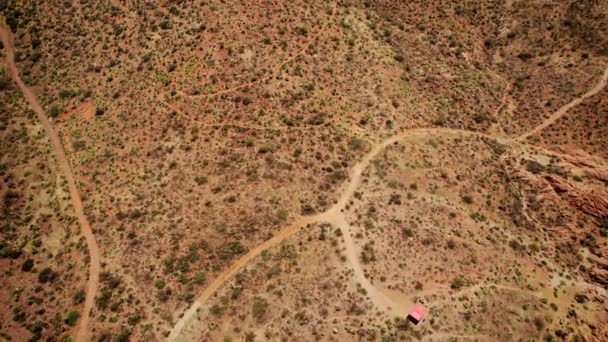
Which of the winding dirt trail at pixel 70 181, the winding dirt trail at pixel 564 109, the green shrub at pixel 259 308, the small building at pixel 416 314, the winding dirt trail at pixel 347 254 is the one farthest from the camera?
the winding dirt trail at pixel 564 109

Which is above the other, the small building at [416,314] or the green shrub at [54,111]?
the green shrub at [54,111]

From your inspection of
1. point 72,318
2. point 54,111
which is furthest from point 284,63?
point 72,318

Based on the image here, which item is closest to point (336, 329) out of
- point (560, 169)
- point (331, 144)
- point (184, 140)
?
point (331, 144)

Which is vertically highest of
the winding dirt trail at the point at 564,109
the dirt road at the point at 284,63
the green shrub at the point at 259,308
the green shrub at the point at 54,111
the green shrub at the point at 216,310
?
the dirt road at the point at 284,63

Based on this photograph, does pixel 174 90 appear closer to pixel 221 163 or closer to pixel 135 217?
pixel 221 163

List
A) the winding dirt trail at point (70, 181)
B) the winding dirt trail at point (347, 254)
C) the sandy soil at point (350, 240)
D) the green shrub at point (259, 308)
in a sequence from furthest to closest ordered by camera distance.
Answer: the winding dirt trail at point (70, 181)
the sandy soil at point (350, 240)
the winding dirt trail at point (347, 254)
the green shrub at point (259, 308)

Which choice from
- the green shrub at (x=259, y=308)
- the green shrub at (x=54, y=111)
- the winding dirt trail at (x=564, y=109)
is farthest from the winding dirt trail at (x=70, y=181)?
the winding dirt trail at (x=564, y=109)

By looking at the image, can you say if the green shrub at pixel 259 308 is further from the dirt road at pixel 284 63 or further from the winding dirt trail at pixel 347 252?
the dirt road at pixel 284 63
